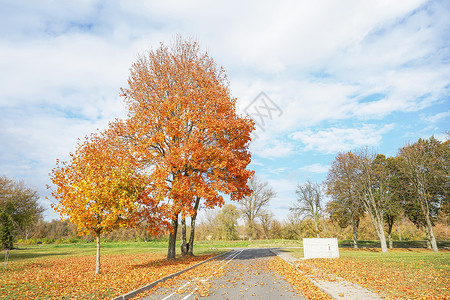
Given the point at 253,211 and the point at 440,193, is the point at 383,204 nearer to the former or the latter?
the point at 440,193

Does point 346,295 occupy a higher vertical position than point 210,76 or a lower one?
lower

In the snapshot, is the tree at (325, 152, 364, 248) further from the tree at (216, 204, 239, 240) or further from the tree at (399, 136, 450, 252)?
the tree at (216, 204, 239, 240)

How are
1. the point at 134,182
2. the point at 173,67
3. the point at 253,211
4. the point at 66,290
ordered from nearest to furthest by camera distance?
the point at 66,290, the point at 134,182, the point at 173,67, the point at 253,211

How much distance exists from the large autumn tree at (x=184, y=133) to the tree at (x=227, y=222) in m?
39.3

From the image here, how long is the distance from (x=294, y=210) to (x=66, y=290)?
4172 cm

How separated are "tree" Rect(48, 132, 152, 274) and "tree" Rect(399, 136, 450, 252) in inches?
1240

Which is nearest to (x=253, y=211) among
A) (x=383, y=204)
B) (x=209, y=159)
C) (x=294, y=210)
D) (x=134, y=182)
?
(x=294, y=210)

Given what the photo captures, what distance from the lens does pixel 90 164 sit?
13336 mm

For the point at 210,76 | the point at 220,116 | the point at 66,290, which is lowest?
the point at 66,290

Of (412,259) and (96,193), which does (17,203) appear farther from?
(412,259)

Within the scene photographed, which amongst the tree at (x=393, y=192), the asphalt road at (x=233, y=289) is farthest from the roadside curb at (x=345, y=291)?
the tree at (x=393, y=192)

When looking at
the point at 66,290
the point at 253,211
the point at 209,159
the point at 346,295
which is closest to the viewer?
the point at 346,295

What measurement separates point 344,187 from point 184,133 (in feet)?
83.5

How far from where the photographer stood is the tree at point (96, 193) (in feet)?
41.5
